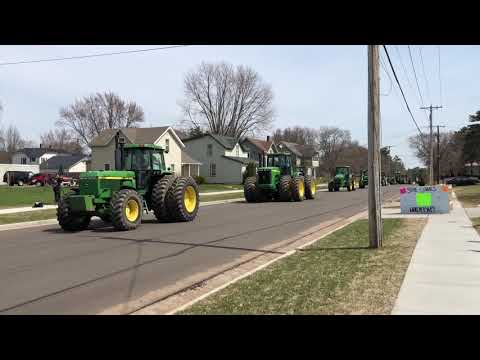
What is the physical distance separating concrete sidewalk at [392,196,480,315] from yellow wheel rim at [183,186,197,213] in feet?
25.5

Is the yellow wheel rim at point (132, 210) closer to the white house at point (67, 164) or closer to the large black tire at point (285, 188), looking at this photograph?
the large black tire at point (285, 188)

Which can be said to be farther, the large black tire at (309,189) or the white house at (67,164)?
the white house at (67,164)

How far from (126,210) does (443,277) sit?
9288 mm

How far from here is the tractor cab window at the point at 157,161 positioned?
1678 centimetres

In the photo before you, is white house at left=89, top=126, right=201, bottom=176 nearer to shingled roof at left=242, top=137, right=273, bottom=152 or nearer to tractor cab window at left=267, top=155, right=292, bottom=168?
shingled roof at left=242, top=137, right=273, bottom=152

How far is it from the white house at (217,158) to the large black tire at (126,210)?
47497mm

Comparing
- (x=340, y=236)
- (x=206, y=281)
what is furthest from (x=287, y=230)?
(x=206, y=281)

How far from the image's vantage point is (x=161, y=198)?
633 inches

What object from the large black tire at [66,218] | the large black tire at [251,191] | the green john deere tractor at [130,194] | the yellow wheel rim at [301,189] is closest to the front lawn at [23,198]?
the green john deere tractor at [130,194]

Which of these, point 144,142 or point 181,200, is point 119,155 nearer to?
point 181,200
